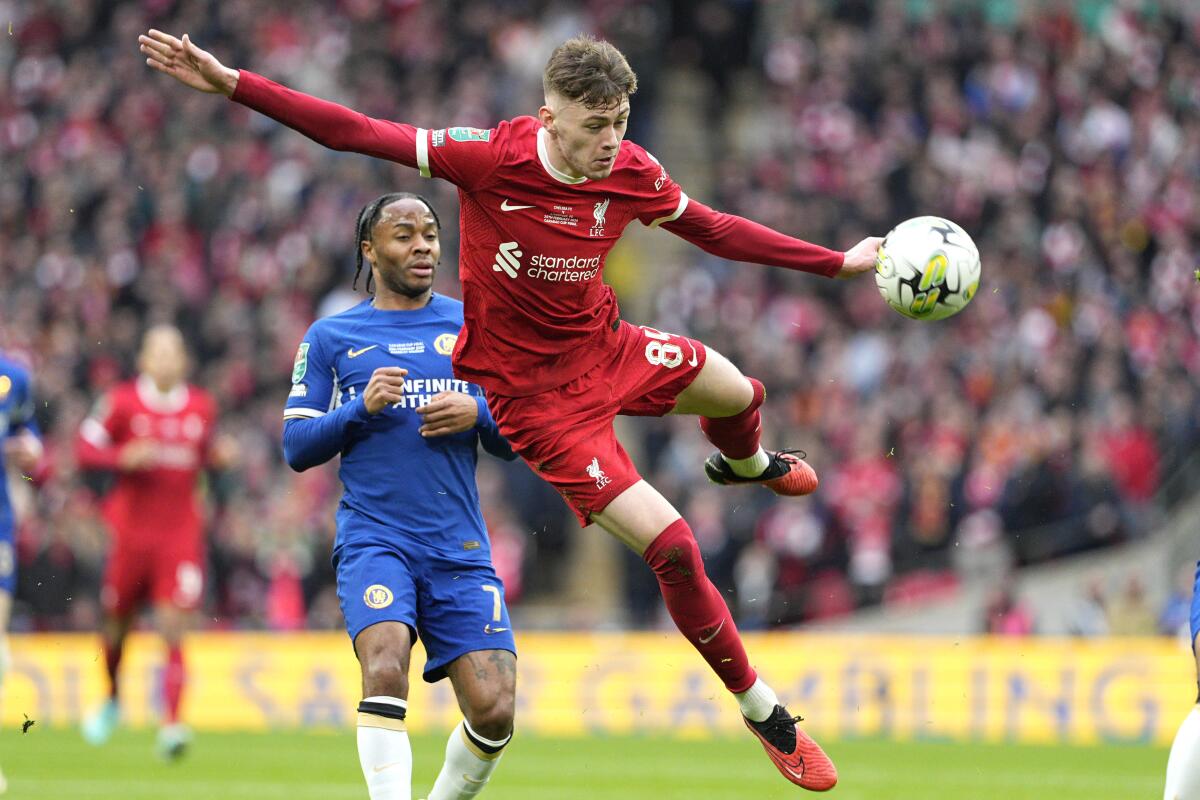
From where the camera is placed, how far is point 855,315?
19.5 metres

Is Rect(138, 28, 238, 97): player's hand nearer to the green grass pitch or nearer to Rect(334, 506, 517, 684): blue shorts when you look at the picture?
Rect(334, 506, 517, 684): blue shorts

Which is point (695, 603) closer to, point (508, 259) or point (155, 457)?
point (508, 259)

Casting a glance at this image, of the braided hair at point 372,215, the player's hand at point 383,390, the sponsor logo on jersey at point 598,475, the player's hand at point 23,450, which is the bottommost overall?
the player's hand at point 23,450

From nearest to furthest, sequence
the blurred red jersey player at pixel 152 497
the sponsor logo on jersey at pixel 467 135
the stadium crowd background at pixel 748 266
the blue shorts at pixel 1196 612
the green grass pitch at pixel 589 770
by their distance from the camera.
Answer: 1. the blue shorts at pixel 1196 612
2. the sponsor logo on jersey at pixel 467 135
3. the green grass pitch at pixel 589 770
4. the blurred red jersey player at pixel 152 497
5. the stadium crowd background at pixel 748 266

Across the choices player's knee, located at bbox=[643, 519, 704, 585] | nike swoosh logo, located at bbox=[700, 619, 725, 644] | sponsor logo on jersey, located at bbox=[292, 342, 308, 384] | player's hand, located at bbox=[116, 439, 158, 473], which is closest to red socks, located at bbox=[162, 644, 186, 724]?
player's hand, located at bbox=[116, 439, 158, 473]

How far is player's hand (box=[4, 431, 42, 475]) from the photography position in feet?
33.4

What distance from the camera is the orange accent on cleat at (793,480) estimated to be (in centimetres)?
829

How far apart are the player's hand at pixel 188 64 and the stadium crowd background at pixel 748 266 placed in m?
11.2

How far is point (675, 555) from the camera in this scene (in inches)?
280

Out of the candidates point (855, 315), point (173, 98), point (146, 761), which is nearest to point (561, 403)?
point (146, 761)

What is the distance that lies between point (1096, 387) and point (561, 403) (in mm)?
11296

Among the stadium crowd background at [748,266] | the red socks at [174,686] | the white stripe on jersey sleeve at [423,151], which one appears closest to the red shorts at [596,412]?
the white stripe on jersey sleeve at [423,151]

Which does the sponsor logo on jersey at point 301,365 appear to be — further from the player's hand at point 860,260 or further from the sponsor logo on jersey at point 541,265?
the player's hand at point 860,260

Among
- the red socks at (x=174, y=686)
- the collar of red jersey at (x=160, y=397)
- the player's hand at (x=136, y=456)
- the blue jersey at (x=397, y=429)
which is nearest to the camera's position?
the blue jersey at (x=397, y=429)
